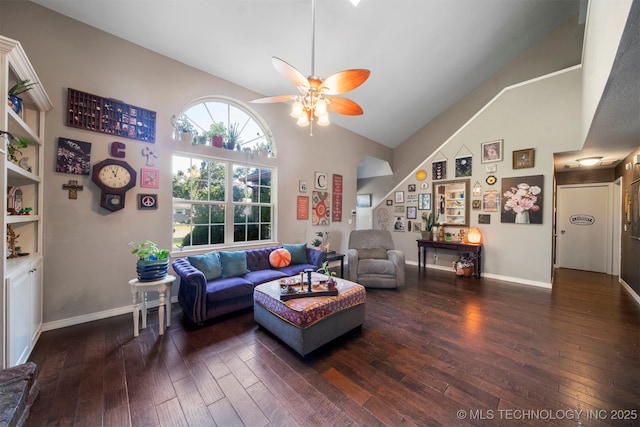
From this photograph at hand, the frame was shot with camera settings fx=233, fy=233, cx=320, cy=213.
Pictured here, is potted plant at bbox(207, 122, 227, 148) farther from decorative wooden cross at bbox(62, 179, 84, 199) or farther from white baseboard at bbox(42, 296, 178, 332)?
white baseboard at bbox(42, 296, 178, 332)

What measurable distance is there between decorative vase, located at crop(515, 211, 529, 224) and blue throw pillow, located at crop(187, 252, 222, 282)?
524 cm

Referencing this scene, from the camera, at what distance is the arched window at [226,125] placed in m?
3.58

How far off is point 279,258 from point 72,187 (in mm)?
2620

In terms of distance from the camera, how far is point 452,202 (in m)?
5.19

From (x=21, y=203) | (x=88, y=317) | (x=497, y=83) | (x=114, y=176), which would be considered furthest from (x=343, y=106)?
(x=497, y=83)

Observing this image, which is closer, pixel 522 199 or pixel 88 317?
pixel 88 317

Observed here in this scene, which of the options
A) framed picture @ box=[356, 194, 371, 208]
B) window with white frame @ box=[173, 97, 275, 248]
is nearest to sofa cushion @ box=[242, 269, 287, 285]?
window with white frame @ box=[173, 97, 275, 248]

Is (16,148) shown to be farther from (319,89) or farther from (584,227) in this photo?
(584,227)

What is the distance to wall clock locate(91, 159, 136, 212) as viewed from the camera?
275cm

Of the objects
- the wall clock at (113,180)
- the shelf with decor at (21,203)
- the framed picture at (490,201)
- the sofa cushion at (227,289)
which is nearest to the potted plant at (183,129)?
the wall clock at (113,180)

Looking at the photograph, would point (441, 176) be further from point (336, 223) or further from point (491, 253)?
point (336, 223)

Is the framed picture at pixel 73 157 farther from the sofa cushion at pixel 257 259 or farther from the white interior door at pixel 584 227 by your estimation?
the white interior door at pixel 584 227

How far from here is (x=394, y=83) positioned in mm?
4680

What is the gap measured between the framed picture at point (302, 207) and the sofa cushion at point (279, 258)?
1114 mm
